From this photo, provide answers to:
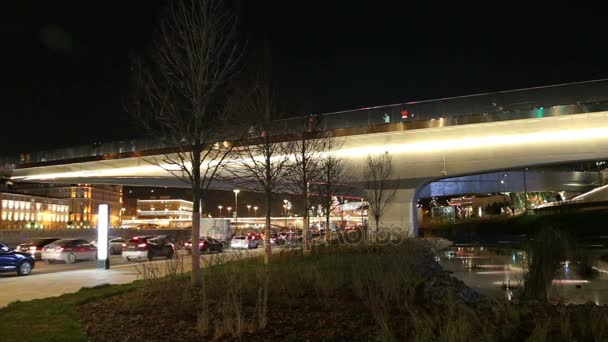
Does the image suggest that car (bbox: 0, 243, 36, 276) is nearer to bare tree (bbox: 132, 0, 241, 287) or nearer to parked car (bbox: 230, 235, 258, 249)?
Result: bare tree (bbox: 132, 0, 241, 287)

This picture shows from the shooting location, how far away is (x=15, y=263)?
21.7m

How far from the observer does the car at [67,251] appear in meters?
29.9

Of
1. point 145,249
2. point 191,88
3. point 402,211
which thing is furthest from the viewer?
point 402,211

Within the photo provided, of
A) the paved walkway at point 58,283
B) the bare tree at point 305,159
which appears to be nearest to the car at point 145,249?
the paved walkway at point 58,283

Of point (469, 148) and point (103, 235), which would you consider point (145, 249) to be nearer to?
point (103, 235)

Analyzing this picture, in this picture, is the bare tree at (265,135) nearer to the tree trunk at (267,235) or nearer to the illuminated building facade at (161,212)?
the tree trunk at (267,235)

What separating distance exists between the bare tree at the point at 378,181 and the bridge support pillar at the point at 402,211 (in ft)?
1.76

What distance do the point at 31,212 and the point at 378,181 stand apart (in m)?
107

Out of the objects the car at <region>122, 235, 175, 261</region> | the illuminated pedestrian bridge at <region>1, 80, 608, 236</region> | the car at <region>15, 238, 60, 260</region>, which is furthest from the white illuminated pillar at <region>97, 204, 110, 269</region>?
the car at <region>15, 238, 60, 260</region>

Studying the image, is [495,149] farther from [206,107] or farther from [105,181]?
[105,181]

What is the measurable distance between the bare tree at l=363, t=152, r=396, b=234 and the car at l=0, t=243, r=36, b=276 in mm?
19089

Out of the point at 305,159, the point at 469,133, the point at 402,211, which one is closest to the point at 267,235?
the point at 305,159

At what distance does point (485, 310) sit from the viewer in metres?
8.44

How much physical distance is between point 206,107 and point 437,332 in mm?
7505
